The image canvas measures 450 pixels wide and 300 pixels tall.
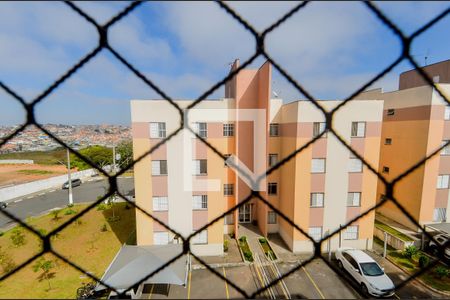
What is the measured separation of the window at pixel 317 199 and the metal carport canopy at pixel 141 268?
9.48 feet

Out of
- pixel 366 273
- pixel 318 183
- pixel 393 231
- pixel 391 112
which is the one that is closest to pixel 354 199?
pixel 318 183

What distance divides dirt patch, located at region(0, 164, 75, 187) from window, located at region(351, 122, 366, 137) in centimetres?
1442

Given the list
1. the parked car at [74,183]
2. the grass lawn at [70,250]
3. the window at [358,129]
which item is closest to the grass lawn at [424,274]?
the window at [358,129]

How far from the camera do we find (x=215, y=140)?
17.1ft

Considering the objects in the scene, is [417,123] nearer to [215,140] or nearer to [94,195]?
[215,140]

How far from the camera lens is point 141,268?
376cm

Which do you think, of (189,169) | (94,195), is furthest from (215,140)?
(94,195)

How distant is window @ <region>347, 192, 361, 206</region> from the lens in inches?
205

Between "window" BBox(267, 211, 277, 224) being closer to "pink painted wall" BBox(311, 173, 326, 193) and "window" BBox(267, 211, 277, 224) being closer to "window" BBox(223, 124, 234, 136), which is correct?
"pink painted wall" BBox(311, 173, 326, 193)

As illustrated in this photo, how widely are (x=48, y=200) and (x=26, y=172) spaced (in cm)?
654

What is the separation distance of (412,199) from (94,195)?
1140 centimetres

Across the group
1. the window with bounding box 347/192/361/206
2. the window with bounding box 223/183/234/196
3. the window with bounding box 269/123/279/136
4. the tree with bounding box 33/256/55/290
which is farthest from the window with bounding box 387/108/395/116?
the tree with bounding box 33/256/55/290

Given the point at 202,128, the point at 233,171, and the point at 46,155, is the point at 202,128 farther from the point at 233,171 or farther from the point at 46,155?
the point at 46,155

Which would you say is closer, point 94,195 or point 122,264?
point 122,264
